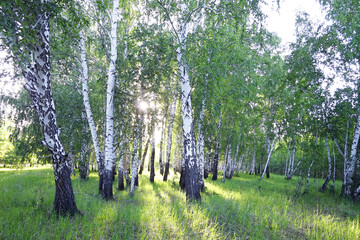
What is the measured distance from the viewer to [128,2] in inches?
372

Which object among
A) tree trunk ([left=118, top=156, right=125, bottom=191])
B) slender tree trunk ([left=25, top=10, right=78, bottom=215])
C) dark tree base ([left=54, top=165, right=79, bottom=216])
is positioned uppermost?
slender tree trunk ([left=25, top=10, right=78, bottom=215])

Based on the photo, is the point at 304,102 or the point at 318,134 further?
the point at 318,134

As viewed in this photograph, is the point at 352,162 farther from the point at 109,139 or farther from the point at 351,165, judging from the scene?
the point at 109,139

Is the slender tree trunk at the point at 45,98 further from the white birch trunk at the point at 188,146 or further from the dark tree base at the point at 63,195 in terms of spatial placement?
the white birch trunk at the point at 188,146

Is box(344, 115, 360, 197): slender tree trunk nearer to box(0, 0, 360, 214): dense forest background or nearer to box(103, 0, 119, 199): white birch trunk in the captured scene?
box(0, 0, 360, 214): dense forest background

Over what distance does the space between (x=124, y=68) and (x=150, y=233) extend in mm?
6467

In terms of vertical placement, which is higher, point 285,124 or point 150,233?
point 285,124

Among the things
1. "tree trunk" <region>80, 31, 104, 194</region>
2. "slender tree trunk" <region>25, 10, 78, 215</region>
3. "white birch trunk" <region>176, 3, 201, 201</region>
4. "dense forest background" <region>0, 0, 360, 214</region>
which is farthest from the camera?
"tree trunk" <region>80, 31, 104, 194</region>

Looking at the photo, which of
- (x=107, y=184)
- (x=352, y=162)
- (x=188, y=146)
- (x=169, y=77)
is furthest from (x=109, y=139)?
(x=352, y=162)

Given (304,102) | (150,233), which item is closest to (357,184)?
(304,102)

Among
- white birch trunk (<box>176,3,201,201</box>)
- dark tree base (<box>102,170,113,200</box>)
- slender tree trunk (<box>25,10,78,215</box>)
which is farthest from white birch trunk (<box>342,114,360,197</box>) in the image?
slender tree trunk (<box>25,10,78,215</box>)

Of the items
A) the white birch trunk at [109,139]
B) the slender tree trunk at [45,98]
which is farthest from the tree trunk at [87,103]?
the slender tree trunk at [45,98]

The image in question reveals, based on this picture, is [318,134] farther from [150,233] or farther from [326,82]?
[150,233]

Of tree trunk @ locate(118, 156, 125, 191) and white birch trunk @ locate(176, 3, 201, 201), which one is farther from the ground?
white birch trunk @ locate(176, 3, 201, 201)
